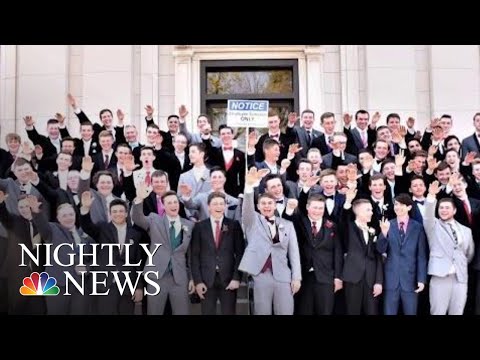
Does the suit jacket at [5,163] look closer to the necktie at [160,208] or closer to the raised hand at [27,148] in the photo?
the raised hand at [27,148]

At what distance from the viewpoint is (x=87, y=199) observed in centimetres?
590

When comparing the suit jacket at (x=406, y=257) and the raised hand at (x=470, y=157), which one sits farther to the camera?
the raised hand at (x=470, y=157)

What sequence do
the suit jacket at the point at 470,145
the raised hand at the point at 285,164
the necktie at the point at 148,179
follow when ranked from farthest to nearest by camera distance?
the suit jacket at the point at 470,145, the raised hand at the point at 285,164, the necktie at the point at 148,179

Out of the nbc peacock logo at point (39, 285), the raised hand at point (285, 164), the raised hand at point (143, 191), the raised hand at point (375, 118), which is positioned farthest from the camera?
the raised hand at point (375, 118)

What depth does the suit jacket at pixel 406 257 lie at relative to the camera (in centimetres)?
598

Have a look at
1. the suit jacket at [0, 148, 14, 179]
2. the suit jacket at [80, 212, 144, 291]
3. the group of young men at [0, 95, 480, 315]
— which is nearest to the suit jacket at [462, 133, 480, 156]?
the group of young men at [0, 95, 480, 315]

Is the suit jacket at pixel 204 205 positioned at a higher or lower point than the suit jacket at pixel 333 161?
lower

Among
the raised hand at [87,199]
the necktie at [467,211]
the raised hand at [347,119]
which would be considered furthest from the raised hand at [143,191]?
the necktie at [467,211]

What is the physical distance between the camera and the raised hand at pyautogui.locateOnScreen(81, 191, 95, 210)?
5.89m

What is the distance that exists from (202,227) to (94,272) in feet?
3.22

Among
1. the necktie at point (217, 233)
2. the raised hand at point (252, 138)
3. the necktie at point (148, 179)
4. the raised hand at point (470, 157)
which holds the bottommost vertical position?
the necktie at point (217, 233)

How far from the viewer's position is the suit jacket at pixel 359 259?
596 cm

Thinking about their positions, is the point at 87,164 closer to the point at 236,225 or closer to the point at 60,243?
the point at 60,243

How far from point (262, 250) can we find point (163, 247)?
2.77 ft
